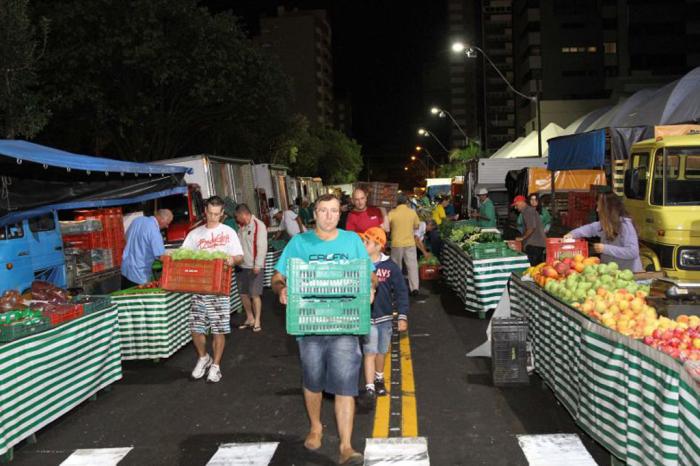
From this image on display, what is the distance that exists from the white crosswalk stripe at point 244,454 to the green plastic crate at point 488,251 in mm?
6627

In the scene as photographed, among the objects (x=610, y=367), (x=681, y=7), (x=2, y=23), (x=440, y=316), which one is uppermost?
(x=681, y=7)

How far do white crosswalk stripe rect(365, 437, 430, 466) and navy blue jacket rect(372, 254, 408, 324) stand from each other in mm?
1413

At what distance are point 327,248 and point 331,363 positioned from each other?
2.92ft

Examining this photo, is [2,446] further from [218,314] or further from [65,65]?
[65,65]

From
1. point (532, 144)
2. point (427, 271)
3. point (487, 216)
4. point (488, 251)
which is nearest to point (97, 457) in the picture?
point (488, 251)

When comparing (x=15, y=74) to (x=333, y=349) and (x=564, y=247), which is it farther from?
(x=333, y=349)

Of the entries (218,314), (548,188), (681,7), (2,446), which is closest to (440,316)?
(218,314)

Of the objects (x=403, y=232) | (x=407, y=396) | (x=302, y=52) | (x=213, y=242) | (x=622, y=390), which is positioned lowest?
(x=407, y=396)

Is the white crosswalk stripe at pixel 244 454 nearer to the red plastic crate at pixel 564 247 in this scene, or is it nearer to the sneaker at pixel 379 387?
the sneaker at pixel 379 387

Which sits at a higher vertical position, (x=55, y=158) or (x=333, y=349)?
(x=55, y=158)

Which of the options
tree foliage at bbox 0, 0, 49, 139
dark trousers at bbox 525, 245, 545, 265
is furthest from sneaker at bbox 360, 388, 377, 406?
tree foliage at bbox 0, 0, 49, 139

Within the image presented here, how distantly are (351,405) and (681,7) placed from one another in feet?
292

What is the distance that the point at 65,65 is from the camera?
27047 millimetres

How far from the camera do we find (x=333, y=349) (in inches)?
218
